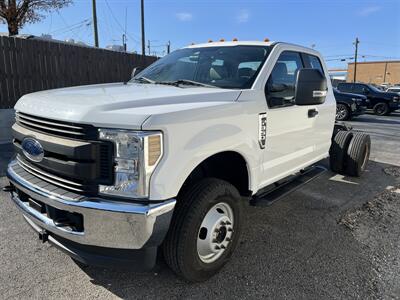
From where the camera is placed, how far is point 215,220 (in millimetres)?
2596

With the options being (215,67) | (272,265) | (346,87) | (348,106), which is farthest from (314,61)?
(346,87)

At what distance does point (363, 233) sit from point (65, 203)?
303cm

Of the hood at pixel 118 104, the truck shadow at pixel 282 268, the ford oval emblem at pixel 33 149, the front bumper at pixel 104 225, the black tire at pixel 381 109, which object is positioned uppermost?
the hood at pixel 118 104

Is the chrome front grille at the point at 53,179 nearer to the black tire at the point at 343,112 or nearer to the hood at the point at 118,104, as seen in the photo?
the hood at the point at 118,104

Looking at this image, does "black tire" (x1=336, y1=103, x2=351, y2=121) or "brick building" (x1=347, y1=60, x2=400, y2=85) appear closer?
"black tire" (x1=336, y1=103, x2=351, y2=121)

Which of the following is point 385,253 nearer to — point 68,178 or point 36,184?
point 68,178

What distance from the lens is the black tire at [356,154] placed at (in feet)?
17.4

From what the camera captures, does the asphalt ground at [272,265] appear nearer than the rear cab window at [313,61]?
Yes

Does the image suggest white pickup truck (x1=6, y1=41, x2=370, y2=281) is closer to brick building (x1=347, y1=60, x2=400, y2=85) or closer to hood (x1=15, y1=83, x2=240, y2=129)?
hood (x1=15, y1=83, x2=240, y2=129)

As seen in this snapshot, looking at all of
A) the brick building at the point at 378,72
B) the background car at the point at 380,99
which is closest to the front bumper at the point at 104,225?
the background car at the point at 380,99

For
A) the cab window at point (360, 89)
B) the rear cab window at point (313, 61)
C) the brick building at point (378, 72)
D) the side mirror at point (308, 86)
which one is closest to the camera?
the side mirror at point (308, 86)

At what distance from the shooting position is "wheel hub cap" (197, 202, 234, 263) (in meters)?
2.55

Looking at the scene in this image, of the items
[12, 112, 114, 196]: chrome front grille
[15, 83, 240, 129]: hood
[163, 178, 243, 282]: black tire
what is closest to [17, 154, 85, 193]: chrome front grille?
[12, 112, 114, 196]: chrome front grille

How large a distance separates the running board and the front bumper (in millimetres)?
1340
